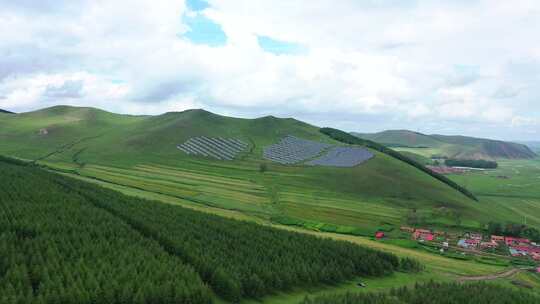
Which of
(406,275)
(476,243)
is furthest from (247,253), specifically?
(476,243)

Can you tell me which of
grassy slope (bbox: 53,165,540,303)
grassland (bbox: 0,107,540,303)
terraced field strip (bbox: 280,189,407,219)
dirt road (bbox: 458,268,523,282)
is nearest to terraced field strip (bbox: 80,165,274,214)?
grassland (bbox: 0,107,540,303)

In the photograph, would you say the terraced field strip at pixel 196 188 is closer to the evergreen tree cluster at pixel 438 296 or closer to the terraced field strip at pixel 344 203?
the terraced field strip at pixel 344 203

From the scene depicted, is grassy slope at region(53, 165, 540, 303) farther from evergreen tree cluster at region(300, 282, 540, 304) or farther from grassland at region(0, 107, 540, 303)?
evergreen tree cluster at region(300, 282, 540, 304)

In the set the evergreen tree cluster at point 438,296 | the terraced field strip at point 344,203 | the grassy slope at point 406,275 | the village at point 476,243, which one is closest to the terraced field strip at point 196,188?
the grassy slope at point 406,275

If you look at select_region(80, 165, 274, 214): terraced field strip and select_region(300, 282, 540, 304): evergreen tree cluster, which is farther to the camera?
select_region(80, 165, 274, 214): terraced field strip

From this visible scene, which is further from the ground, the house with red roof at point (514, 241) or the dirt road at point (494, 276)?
the house with red roof at point (514, 241)
